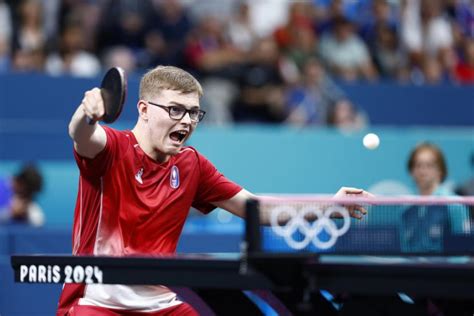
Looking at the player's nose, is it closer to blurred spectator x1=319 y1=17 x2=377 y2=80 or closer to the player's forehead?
the player's forehead

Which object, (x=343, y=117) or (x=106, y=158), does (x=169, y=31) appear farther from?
(x=106, y=158)

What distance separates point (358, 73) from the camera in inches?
560

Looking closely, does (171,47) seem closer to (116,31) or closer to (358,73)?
(116,31)

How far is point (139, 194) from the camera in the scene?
16.5 feet

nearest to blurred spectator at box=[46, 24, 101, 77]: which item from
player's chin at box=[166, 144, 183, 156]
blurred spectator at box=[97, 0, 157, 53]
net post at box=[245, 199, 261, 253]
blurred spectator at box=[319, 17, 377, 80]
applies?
blurred spectator at box=[97, 0, 157, 53]

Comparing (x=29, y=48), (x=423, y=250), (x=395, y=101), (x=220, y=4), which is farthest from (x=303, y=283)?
(x=220, y=4)

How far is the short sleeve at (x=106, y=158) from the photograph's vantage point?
15.5ft

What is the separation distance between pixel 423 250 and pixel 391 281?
0.32m

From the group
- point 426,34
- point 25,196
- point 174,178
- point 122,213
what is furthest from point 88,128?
point 426,34

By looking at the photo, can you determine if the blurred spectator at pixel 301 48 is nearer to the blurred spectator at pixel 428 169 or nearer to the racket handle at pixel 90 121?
the blurred spectator at pixel 428 169

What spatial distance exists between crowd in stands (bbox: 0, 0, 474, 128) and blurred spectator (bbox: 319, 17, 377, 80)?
0.6 inches

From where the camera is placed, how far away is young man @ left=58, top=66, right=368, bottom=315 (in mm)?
4871

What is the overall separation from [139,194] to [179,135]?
0.37m

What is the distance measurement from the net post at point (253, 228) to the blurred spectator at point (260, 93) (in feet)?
29.7
